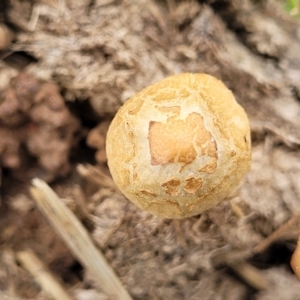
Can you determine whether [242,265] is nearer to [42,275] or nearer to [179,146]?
[179,146]

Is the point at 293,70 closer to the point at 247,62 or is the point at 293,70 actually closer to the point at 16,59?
the point at 247,62

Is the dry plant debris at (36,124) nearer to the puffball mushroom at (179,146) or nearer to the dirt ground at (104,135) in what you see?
the dirt ground at (104,135)

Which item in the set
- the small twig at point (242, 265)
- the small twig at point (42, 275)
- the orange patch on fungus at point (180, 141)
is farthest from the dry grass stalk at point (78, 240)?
the orange patch on fungus at point (180, 141)

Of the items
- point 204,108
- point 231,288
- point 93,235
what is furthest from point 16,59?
point 231,288

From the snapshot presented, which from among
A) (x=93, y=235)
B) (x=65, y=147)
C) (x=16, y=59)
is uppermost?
(x=16, y=59)

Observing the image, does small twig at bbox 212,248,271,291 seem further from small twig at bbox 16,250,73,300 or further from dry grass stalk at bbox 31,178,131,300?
small twig at bbox 16,250,73,300

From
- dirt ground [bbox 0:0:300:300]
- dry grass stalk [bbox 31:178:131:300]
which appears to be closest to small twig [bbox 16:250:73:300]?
dirt ground [bbox 0:0:300:300]
